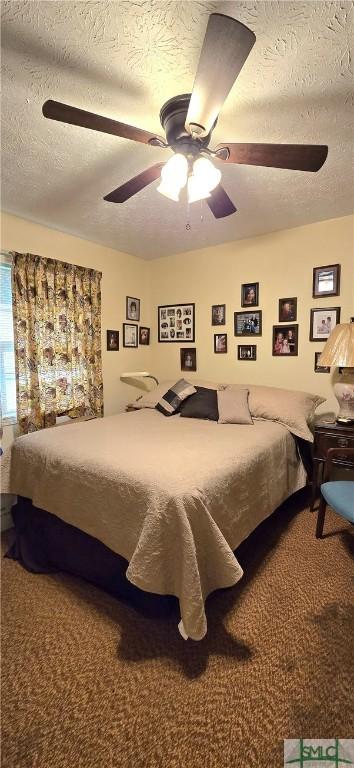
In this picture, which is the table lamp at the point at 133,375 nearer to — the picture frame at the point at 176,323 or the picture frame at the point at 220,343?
the picture frame at the point at 176,323

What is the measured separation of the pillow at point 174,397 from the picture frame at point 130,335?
3.10ft

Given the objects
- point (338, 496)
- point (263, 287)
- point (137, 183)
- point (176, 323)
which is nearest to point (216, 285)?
point (263, 287)

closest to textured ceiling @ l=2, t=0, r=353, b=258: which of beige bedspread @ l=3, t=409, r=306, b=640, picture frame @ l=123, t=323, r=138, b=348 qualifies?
picture frame @ l=123, t=323, r=138, b=348

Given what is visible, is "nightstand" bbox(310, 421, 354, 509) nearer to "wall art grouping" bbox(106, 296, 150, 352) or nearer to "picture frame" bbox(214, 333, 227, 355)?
"picture frame" bbox(214, 333, 227, 355)

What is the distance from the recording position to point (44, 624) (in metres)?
1.60

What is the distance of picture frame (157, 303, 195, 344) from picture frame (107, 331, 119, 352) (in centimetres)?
64

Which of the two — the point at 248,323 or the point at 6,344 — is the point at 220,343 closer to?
the point at 248,323

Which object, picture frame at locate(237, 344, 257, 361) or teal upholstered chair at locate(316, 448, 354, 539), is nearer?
teal upholstered chair at locate(316, 448, 354, 539)

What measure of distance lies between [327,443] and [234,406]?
799mm

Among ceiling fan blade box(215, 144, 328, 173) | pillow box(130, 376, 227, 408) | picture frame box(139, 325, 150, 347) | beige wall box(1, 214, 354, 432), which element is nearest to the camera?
ceiling fan blade box(215, 144, 328, 173)

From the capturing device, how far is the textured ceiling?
3.72ft

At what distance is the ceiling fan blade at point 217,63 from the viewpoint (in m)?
0.92

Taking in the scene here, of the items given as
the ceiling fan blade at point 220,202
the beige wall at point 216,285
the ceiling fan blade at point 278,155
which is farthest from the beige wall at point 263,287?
the ceiling fan blade at point 278,155

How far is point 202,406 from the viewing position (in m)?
2.97
